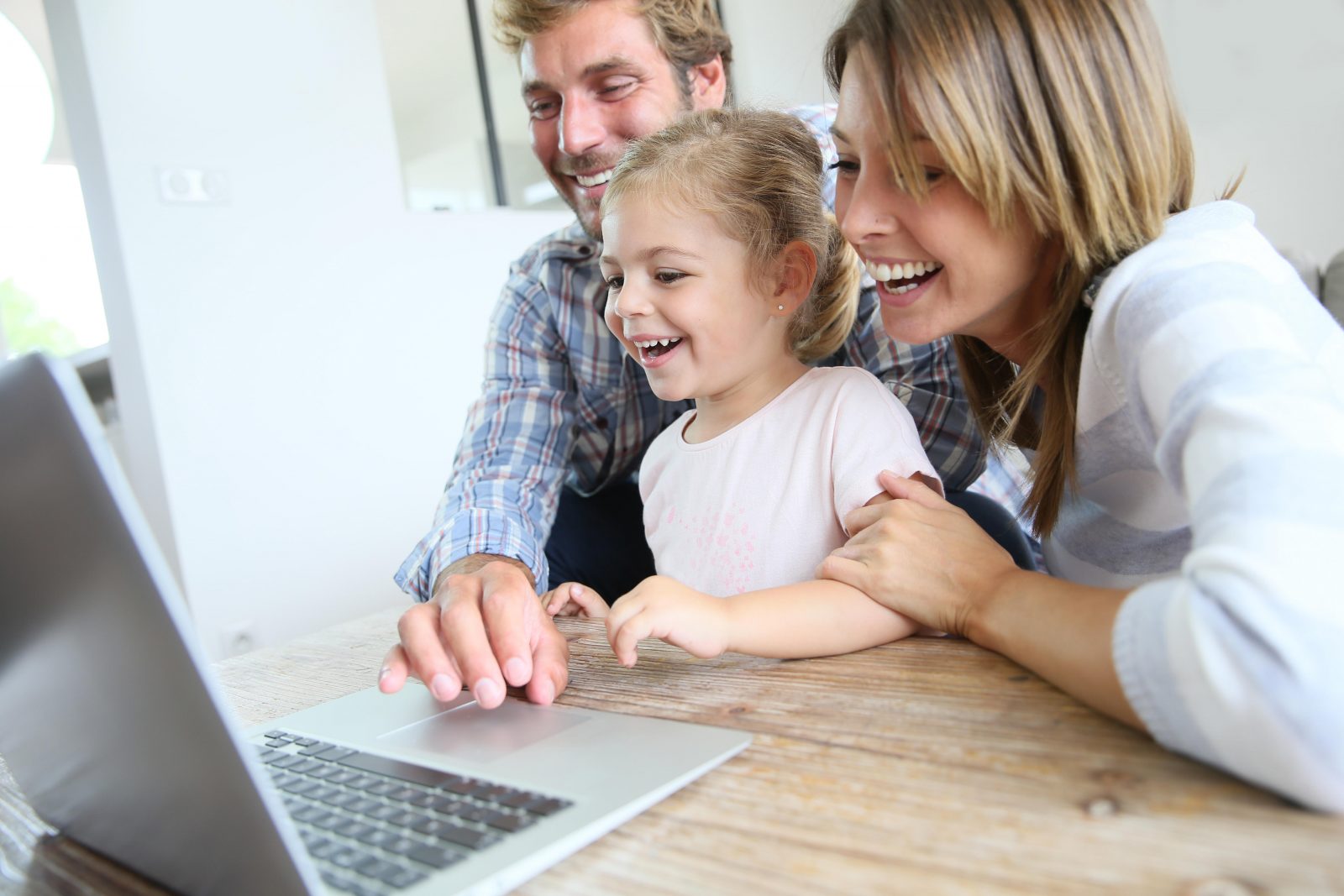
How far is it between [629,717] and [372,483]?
104 inches

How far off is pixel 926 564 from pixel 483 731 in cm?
37

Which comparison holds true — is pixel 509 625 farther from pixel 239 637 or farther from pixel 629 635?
pixel 239 637

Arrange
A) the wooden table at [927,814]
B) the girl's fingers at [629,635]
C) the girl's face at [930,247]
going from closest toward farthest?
the wooden table at [927,814]
the girl's fingers at [629,635]
the girl's face at [930,247]

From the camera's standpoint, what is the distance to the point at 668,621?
743 millimetres

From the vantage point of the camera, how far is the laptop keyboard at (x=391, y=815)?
477 mm

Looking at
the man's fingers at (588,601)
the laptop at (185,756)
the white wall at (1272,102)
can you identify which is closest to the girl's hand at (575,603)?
the man's fingers at (588,601)

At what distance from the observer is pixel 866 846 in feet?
1.44

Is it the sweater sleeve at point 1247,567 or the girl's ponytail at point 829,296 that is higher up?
the girl's ponytail at point 829,296

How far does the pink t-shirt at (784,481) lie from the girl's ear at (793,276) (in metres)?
0.09

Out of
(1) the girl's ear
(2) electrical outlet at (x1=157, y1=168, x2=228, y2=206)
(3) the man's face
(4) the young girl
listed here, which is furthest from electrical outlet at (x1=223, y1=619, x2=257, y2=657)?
(1) the girl's ear

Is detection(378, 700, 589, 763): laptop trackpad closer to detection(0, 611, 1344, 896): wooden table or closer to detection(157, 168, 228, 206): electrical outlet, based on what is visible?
detection(0, 611, 1344, 896): wooden table

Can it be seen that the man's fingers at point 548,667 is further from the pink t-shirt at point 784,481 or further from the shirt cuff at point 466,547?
the shirt cuff at point 466,547

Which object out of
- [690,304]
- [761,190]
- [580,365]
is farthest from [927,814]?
[580,365]

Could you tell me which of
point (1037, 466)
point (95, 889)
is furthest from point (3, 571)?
point (1037, 466)
